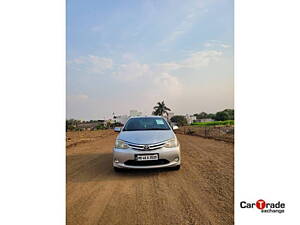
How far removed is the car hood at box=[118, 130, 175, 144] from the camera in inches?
105

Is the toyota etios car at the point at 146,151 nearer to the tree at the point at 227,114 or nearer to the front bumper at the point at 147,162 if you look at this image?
the front bumper at the point at 147,162

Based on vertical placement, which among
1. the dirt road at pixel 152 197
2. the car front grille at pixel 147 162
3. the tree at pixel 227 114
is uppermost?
the tree at pixel 227 114

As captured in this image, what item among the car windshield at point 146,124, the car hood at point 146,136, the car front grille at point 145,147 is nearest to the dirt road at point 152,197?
the car front grille at point 145,147
